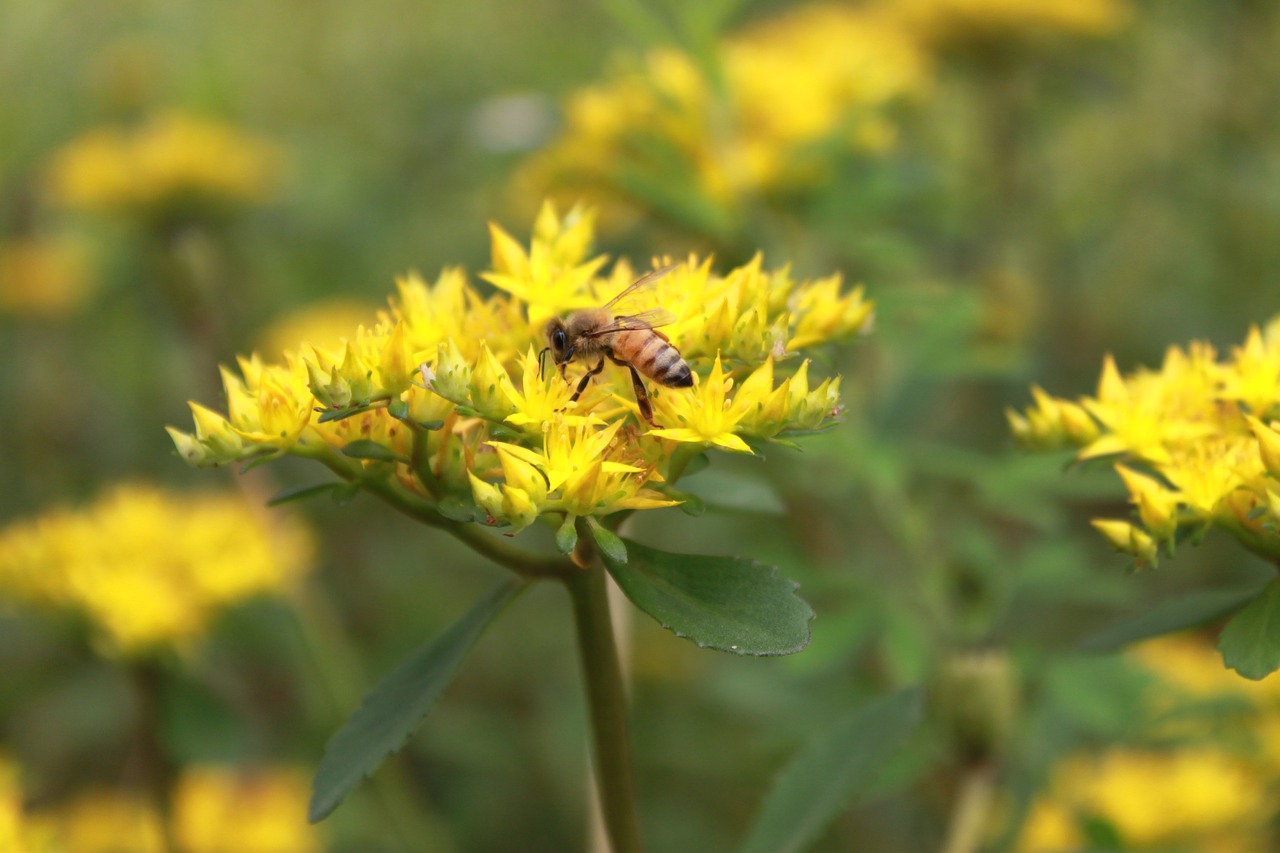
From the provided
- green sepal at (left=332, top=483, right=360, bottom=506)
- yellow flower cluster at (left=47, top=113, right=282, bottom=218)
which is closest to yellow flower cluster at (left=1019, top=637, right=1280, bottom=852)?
green sepal at (left=332, top=483, right=360, bottom=506)

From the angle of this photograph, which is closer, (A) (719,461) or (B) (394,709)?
(B) (394,709)

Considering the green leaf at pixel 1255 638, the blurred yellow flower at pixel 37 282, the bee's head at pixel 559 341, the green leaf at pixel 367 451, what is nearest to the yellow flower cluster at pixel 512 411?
the green leaf at pixel 367 451

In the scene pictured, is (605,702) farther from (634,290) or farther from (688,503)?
(634,290)

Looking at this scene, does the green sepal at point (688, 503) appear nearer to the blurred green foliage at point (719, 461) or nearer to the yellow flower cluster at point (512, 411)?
the yellow flower cluster at point (512, 411)

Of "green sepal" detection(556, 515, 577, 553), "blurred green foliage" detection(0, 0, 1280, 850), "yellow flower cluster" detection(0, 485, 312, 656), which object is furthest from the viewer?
"blurred green foliage" detection(0, 0, 1280, 850)

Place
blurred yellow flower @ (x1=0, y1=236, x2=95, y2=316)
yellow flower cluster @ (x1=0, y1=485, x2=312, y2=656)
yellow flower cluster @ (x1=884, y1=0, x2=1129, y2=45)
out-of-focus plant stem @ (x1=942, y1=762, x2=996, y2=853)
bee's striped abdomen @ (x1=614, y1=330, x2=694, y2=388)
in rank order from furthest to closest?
blurred yellow flower @ (x1=0, y1=236, x2=95, y2=316) < yellow flower cluster @ (x1=884, y1=0, x2=1129, y2=45) < yellow flower cluster @ (x1=0, y1=485, x2=312, y2=656) < out-of-focus plant stem @ (x1=942, y1=762, x2=996, y2=853) < bee's striped abdomen @ (x1=614, y1=330, x2=694, y2=388)

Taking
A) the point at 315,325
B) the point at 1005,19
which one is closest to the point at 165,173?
the point at 315,325

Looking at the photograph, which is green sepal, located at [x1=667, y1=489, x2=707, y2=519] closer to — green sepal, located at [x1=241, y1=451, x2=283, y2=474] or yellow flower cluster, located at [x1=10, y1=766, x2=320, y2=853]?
green sepal, located at [x1=241, y1=451, x2=283, y2=474]

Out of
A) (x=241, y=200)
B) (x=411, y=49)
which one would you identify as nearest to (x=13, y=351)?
(x=241, y=200)
